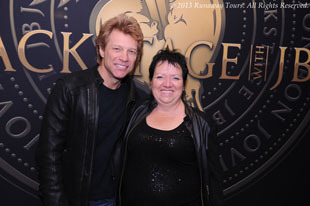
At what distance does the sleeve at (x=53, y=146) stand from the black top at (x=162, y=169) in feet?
1.38

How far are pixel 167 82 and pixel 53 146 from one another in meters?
0.80

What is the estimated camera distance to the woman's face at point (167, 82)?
182 centimetres

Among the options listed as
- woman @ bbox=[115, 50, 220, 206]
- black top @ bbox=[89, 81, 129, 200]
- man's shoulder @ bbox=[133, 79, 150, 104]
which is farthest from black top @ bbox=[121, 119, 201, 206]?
man's shoulder @ bbox=[133, 79, 150, 104]

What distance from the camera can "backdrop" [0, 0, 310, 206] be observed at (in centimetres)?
236

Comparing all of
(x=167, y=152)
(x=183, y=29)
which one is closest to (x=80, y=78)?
(x=167, y=152)

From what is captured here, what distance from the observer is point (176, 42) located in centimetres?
252

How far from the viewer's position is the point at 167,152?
5.65 ft

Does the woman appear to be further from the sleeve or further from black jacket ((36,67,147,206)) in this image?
the sleeve

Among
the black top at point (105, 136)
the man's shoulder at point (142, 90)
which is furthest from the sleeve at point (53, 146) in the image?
the man's shoulder at point (142, 90)

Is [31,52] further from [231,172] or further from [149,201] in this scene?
[231,172]

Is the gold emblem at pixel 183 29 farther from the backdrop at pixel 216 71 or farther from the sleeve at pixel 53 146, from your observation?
the sleeve at pixel 53 146

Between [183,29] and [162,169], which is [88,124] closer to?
[162,169]

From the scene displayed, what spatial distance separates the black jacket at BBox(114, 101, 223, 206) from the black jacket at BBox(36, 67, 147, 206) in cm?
19

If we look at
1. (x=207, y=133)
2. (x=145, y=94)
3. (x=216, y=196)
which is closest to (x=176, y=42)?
(x=145, y=94)
